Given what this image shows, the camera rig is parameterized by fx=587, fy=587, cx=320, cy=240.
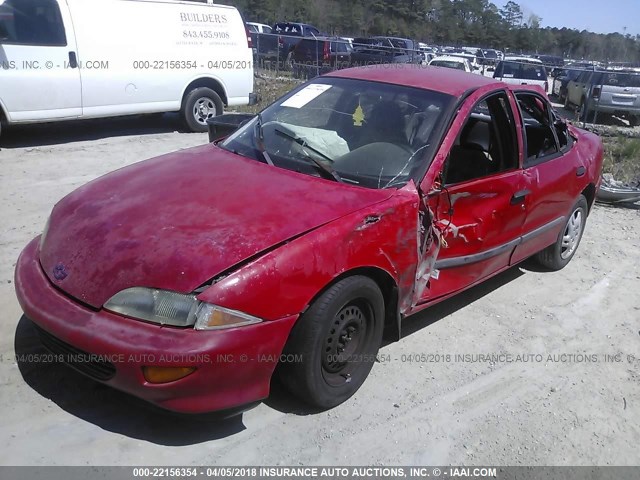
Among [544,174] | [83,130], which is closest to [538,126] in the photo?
[544,174]

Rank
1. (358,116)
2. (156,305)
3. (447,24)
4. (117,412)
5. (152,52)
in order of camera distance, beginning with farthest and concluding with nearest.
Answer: (447,24), (152,52), (358,116), (117,412), (156,305)

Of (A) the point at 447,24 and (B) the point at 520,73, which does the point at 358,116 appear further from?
(A) the point at 447,24

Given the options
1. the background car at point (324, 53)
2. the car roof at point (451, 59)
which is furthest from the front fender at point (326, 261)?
the car roof at point (451, 59)

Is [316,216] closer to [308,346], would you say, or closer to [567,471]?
[308,346]

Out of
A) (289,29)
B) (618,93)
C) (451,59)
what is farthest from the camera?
(289,29)

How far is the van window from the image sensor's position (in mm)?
7582

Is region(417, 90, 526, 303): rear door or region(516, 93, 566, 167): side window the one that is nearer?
region(417, 90, 526, 303): rear door

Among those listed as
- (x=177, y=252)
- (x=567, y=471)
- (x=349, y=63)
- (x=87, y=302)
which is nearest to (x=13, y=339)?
(x=87, y=302)

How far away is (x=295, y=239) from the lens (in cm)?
276

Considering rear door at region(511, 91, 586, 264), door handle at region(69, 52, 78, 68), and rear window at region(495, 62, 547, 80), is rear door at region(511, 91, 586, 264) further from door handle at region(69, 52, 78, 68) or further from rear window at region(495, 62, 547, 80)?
rear window at region(495, 62, 547, 80)

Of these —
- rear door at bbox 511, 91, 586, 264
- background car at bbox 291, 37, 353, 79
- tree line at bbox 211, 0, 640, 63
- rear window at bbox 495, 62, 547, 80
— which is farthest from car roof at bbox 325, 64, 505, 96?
tree line at bbox 211, 0, 640, 63

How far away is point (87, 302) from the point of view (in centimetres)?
264

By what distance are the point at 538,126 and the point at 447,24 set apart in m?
73.1

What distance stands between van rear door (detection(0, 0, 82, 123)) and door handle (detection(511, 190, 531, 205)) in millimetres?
6564
